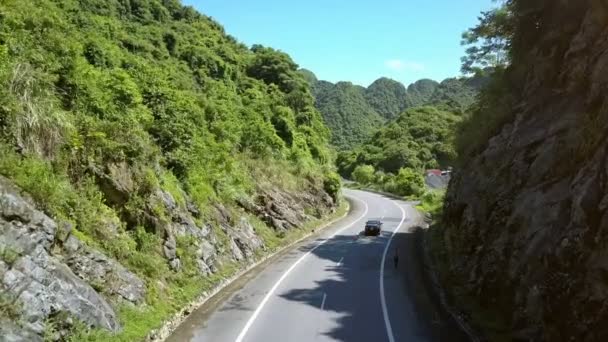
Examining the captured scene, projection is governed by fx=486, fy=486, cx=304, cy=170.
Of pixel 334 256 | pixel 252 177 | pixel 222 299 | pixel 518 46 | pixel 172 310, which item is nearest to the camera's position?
pixel 172 310

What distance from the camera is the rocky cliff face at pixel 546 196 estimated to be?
473 inches

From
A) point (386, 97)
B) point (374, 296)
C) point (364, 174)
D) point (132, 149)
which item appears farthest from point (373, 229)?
point (386, 97)

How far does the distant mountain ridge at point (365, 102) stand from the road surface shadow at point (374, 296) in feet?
303

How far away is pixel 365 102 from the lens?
526 ft

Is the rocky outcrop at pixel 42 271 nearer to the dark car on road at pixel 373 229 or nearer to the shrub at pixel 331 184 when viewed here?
the dark car on road at pixel 373 229

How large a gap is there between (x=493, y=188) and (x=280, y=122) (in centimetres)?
2655

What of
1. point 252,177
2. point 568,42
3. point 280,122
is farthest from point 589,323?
point 280,122

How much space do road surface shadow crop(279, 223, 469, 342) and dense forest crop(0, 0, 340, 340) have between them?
14.9 ft

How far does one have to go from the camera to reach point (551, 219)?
14445 millimetres

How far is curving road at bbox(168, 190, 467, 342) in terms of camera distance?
1595 centimetres

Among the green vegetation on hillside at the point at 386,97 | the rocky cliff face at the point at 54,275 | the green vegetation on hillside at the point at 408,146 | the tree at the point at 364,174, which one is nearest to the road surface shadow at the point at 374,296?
the rocky cliff face at the point at 54,275

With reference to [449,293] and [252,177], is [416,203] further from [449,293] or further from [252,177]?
[449,293]

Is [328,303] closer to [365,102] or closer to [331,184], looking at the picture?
[331,184]

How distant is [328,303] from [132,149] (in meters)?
9.75
